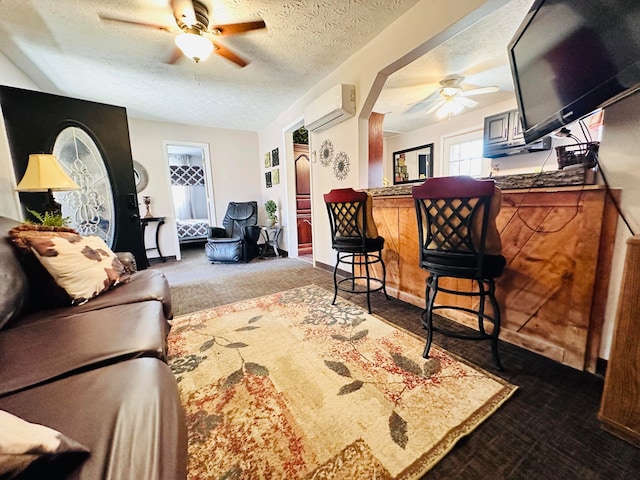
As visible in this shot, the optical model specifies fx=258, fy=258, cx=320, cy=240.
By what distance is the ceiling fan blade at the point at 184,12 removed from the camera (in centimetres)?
186

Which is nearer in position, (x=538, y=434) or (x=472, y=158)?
(x=538, y=434)

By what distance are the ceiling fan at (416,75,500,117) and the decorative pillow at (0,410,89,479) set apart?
14.1 ft

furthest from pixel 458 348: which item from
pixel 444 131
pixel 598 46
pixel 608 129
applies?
pixel 444 131

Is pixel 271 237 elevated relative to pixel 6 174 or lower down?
lower down

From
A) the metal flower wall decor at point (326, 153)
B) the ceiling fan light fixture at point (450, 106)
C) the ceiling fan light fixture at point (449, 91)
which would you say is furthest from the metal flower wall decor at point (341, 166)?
the ceiling fan light fixture at point (450, 106)

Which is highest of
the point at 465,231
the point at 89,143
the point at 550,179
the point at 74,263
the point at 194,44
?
the point at 194,44

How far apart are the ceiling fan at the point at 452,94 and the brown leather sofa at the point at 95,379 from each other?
411cm

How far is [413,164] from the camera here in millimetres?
5895

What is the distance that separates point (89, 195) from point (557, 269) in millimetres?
4270

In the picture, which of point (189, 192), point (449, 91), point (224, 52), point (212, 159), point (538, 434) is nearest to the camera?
point (538, 434)

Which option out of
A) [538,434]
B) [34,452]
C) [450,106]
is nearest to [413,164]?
[450,106]

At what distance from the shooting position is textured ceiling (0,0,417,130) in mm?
2031

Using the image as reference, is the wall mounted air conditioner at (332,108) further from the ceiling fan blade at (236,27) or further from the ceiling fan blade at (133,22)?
the ceiling fan blade at (133,22)

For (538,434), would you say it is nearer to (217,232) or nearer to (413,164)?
(217,232)
